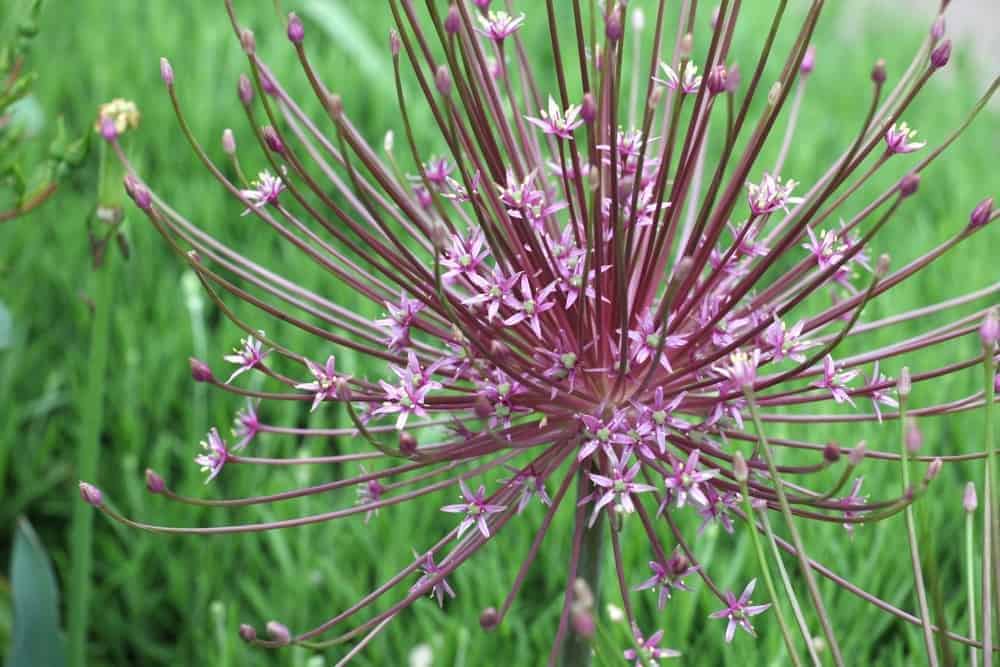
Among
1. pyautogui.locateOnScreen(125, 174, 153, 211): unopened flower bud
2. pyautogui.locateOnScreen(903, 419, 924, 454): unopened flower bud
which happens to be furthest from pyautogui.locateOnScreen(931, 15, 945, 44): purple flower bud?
pyautogui.locateOnScreen(125, 174, 153, 211): unopened flower bud

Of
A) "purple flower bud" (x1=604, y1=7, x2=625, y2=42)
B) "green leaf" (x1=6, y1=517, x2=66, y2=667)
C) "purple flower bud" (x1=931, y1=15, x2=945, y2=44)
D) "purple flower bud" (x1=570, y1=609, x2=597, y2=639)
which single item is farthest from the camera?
"green leaf" (x1=6, y1=517, x2=66, y2=667)

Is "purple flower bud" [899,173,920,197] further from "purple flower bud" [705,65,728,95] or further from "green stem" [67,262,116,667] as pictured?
"green stem" [67,262,116,667]

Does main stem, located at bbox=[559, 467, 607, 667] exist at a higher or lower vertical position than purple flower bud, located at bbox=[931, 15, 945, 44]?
lower

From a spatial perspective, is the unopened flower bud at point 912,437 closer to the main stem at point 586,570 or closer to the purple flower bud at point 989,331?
the purple flower bud at point 989,331

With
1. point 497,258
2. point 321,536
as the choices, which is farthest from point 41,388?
point 497,258

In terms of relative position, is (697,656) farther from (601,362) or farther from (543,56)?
(543,56)

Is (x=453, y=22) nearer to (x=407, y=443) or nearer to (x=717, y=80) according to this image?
(x=717, y=80)

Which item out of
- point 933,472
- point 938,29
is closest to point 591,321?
point 933,472
